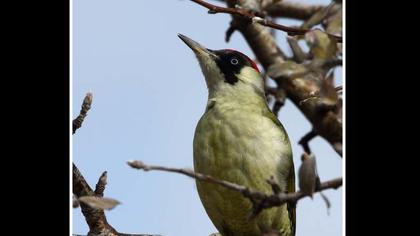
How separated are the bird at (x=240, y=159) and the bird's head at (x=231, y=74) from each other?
4cm

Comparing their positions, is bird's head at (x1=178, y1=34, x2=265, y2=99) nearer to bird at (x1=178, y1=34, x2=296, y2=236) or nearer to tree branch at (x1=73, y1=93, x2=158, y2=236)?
bird at (x1=178, y1=34, x2=296, y2=236)

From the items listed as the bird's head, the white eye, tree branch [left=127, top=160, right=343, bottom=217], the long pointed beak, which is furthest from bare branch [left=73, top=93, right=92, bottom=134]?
the white eye

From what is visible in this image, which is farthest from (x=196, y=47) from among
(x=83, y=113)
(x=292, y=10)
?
(x=83, y=113)

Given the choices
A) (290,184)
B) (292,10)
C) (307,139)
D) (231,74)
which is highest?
(292,10)

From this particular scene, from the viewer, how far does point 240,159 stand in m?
2.69

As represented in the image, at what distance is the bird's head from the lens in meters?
3.08

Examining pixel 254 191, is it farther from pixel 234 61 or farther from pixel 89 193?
pixel 234 61

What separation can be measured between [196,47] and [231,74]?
1.13 ft

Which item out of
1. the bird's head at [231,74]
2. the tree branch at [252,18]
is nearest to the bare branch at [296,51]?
the tree branch at [252,18]
